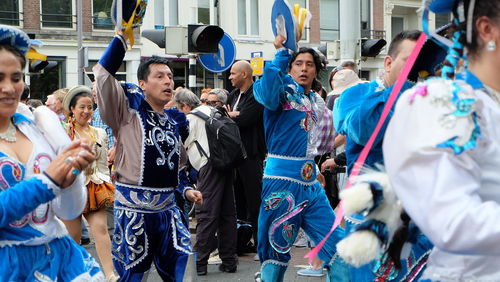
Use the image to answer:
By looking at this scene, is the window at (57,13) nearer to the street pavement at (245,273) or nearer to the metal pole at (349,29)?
the metal pole at (349,29)

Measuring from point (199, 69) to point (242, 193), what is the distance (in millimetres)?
18312

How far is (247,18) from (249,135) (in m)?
20.4

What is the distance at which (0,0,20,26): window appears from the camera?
80.0 feet

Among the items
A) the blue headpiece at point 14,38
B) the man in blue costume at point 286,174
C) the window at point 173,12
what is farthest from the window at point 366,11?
the blue headpiece at point 14,38

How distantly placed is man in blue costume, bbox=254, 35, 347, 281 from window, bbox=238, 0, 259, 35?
2274 cm

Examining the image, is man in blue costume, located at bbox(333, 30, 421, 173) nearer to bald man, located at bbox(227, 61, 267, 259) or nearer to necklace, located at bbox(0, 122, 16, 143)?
necklace, located at bbox(0, 122, 16, 143)

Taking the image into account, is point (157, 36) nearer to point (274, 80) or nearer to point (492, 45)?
point (274, 80)

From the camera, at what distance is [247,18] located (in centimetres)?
2817

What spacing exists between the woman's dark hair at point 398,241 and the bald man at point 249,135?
6.02 metres

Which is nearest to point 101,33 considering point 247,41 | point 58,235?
point 247,41

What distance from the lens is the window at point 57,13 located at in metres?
25.0

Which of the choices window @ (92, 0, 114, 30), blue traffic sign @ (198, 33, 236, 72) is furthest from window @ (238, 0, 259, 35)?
blue traffic sign @ (198, 33, 236, 72)

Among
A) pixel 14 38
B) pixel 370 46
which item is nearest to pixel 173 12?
pixel 370 46

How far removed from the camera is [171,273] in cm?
495
